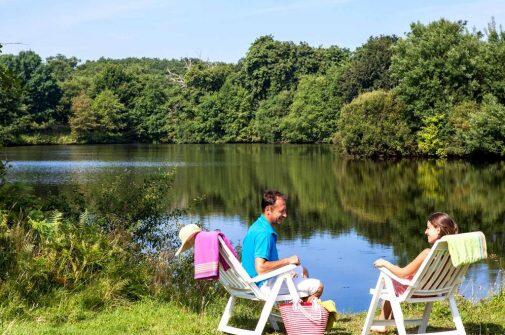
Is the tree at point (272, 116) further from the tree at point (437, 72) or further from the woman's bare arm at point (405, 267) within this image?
the woman's bare arm at point (405, 267)

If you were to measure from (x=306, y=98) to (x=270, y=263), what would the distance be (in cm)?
6811

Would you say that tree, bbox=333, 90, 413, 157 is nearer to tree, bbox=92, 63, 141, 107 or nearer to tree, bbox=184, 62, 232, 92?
tree, bbox=184, 62, 232, 92

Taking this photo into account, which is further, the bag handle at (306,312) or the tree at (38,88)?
the tree at (38,88)

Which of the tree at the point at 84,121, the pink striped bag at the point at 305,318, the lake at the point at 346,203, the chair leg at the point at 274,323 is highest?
the tree at the point at 84,121

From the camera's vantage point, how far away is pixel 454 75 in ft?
137

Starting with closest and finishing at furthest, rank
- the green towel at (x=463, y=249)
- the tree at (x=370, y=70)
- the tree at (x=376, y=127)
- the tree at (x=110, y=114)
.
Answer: the green towel at (x=463, y=249), the tree at (x=376, y=127), the tree at (x=370, y=70), the tree at (x=110, y=114)

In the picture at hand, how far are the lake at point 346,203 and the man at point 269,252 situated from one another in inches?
130

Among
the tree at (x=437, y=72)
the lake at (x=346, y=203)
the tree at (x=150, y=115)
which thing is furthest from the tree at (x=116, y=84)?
the tree at (x=437, y=72)

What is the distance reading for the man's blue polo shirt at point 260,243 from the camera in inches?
212

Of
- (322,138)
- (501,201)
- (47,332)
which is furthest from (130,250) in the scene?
(322,138)

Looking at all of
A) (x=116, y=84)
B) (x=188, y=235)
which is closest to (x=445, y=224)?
(x=188, y=235)

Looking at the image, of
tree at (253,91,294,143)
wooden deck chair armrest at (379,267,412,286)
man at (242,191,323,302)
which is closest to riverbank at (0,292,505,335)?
man at (242,191,323,302)

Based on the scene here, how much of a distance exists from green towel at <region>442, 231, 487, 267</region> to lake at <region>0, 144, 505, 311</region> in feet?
10.8

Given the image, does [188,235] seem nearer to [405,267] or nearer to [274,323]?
[274,323]
